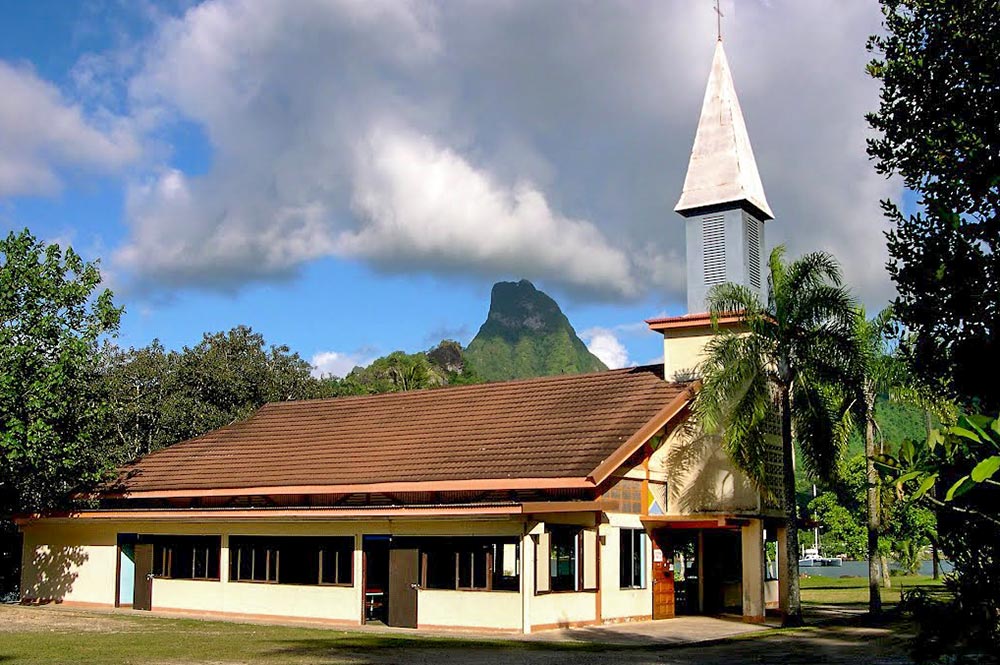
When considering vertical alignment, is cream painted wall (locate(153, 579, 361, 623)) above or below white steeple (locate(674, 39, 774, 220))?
below

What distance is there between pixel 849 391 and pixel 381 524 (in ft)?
35.9

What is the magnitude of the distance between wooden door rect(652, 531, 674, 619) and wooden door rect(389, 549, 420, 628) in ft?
18.7

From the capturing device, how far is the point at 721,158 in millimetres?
27516

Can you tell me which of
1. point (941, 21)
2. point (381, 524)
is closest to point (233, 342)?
point (381, 524)

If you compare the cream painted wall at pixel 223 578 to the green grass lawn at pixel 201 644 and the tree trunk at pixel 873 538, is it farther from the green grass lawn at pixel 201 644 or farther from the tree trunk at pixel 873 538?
the tree trunk at pixel 873 538

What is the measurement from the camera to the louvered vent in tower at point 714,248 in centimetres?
2662

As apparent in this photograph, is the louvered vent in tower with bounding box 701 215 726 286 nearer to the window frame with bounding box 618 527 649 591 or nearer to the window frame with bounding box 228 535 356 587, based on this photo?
the window frame with bounding box 618 527 649 591

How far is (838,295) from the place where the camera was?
22.9 m

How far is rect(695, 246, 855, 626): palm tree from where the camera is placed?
74.2ft

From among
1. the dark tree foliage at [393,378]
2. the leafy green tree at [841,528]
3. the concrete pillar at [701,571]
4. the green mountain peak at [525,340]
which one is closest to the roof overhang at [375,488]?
the concrete pillar at [701,571]

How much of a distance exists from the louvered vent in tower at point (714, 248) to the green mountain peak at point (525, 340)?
116739 mm

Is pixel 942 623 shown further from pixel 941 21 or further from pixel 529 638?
pixel 529 638

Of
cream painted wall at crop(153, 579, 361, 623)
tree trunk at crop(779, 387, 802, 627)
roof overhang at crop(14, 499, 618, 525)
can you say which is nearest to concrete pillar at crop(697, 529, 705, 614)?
tree trunk at crop(779, 387, 802, 627)

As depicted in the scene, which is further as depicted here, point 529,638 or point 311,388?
point 311,388
